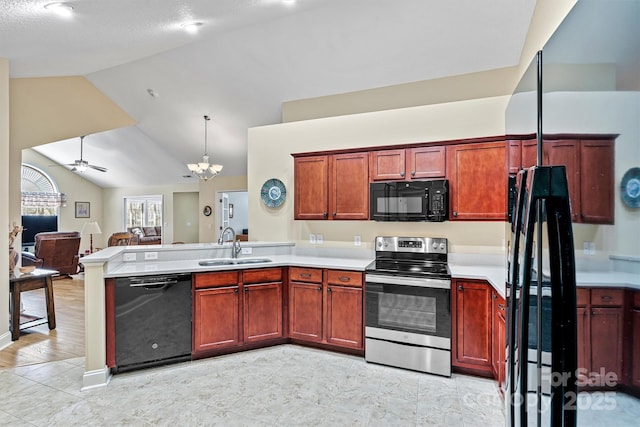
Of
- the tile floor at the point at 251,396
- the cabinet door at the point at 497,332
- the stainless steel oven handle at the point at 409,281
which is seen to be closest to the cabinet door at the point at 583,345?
the cabinet door at the point at 497,332

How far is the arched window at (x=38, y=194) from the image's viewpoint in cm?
998

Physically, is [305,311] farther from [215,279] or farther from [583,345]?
[583,345]

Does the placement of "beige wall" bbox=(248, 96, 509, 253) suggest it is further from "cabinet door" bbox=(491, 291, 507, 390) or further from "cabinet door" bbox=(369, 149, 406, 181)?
"cabinet door" bbox=(491, 291, 507, 390)

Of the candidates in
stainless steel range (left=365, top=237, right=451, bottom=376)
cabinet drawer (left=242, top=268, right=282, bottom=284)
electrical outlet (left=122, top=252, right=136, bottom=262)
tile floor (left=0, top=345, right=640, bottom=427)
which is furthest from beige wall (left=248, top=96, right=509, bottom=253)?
electrical outlet (left=122, top=252, right=136, bottom=262)

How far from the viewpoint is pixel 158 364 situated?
10.3 feet

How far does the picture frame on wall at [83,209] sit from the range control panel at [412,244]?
11.1 m

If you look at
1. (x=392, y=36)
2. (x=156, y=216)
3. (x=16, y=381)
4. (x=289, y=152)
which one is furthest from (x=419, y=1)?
(x=156, y=216)

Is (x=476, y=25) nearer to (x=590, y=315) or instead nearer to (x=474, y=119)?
(x=474, y=119)

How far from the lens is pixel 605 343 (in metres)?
0.57

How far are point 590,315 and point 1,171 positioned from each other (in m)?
5.05

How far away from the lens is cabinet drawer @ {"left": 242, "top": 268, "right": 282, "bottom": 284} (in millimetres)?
3439

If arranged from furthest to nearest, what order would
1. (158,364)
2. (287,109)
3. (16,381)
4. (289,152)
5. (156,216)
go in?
(156,216), (287,109), (289,152), (158,364), (16,381)

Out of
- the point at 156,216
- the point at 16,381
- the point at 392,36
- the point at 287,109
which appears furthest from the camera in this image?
the point at 156,216

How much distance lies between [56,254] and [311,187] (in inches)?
261
